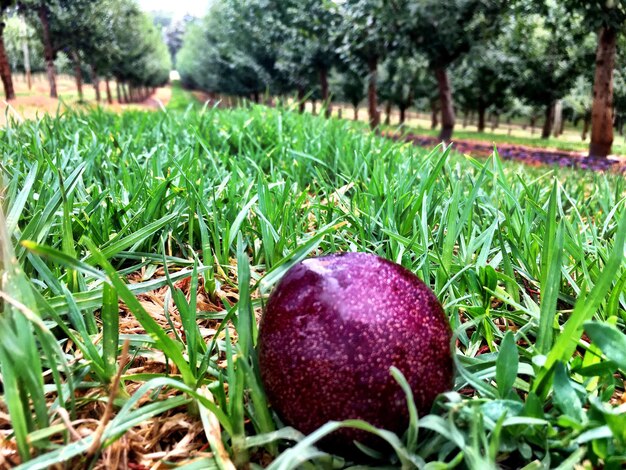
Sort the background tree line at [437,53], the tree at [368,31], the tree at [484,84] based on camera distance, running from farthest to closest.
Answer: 1. the tree at [484,84]
2. the tree at [368,31]
3. the background tree line at [437,53]

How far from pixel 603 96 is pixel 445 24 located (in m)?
3.75

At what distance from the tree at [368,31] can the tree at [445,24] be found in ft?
1.20

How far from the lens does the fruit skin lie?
2.70ft

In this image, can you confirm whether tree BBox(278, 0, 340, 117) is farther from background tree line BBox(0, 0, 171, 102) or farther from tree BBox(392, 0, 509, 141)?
background tree line BBox(0, 0, 171, 102)

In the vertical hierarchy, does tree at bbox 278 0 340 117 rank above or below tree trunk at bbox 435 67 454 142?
above

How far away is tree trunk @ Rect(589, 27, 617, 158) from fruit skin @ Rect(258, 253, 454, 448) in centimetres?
1114

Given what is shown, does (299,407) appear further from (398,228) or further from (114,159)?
(114,159)

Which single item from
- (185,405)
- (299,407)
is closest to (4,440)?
(185,405)

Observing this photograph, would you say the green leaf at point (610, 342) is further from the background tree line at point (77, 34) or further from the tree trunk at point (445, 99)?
the background tree line at point (77, 34)

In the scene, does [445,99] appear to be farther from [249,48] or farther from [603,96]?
[249,48]

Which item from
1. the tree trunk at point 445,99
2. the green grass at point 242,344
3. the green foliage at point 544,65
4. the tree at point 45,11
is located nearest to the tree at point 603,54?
the tree trunk at point 445,99

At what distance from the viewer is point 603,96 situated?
10.3 meters

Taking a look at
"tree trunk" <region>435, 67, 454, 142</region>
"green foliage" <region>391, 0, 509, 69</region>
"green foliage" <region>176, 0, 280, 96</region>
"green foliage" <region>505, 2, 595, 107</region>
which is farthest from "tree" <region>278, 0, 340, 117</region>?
"green foliage" <region>505, 2, 595, 107</region>

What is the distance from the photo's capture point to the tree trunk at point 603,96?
9844 millimetres
